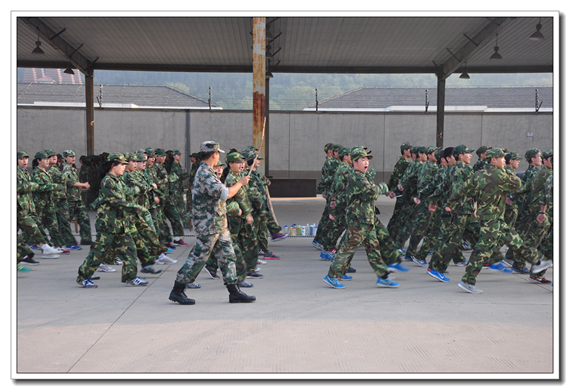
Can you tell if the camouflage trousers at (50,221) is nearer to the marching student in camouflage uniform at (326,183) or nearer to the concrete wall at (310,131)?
the marching student in camouflage uniform at (326,183)

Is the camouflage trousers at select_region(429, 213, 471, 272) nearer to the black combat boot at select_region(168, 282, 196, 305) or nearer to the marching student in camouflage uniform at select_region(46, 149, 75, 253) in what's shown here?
the black combat boot at select_region(168, 282, 196, 305)

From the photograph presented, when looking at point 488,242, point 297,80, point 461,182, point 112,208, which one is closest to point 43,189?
point 112,208

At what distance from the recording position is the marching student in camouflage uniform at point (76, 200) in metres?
9.78

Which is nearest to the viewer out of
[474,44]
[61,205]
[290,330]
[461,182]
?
[290,330]

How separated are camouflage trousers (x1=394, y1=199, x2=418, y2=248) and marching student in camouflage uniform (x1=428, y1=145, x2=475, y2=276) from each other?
134cm

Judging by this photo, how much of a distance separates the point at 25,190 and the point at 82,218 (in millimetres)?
1736

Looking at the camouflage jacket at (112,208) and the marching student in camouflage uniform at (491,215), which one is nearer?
the marching student in camouflage uniform at (491,215)

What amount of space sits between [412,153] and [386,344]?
205 inches

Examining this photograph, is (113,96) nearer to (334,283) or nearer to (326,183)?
(326,183)

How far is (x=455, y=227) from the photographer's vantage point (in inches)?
287

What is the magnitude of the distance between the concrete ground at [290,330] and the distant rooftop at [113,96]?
2782cm

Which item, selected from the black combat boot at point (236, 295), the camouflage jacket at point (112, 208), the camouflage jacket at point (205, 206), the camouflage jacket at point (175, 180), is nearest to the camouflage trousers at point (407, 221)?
the black combat boot at point (236, 295)
